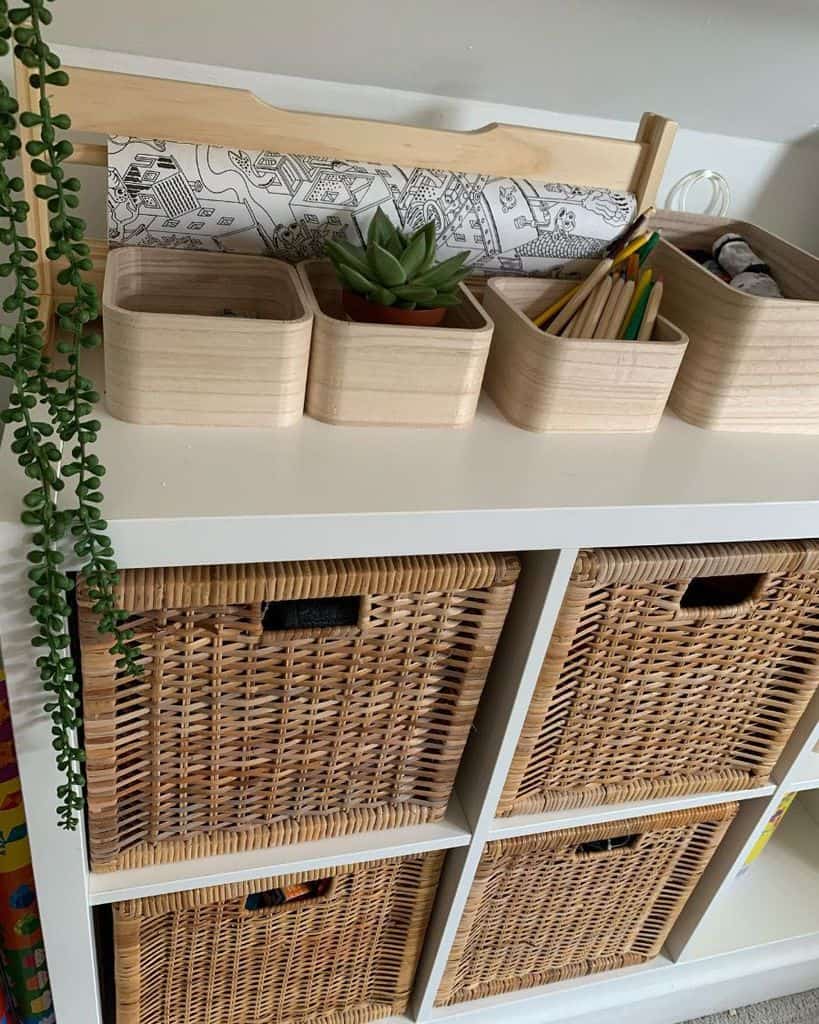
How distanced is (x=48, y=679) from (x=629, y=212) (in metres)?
0.77

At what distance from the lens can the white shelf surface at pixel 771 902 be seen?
1267 millimetres

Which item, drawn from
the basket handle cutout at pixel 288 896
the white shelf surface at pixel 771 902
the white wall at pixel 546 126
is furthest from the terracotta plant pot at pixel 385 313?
the white shelf surface at pixel 771 902

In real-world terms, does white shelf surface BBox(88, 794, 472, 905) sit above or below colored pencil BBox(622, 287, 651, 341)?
below

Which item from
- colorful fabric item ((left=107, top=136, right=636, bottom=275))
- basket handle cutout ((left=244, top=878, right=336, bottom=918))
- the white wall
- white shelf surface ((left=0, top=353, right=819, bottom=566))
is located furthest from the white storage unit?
the white wall

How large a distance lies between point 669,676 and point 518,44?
0.72 m

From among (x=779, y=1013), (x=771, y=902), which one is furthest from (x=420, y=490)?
(x=779, y=1013)

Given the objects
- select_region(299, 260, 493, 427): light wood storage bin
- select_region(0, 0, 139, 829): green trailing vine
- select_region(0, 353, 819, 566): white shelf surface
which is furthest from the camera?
select_region(299, 260, 493, 427): light wood storage bin

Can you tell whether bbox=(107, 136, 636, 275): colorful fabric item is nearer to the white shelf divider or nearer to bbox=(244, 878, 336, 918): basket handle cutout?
the white shelf divider

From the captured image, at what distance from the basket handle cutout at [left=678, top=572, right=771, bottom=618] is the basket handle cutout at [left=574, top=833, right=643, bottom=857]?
12.2 inches

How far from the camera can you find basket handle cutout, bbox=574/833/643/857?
3.46ft

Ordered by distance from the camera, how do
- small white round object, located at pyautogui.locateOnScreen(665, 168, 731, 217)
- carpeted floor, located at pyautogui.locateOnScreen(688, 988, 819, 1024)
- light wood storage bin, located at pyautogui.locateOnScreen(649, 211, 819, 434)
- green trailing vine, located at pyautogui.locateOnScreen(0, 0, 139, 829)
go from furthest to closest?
1. carpeted floor, located at pyautogui.locateOnScreen(688, 988, 819, 1024)
2. small white round object, located at pyautogui.locateOnScreen(665, 168, 731, 217)
3. light wood storage bin, located at pyautogui.locateOnScreen(649, 211, 819, 434)
4. green trailing vine, located at pyautogui.locateOnScreen(0, 0, 139, 829)

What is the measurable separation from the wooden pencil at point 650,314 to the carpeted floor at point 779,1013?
1.10m

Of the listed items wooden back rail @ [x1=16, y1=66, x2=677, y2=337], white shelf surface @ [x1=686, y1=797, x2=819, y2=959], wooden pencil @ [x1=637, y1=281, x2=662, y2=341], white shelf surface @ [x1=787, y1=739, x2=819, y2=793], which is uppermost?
wooden back rail @ [x1=16, y1=66, x2=677, y2=337]

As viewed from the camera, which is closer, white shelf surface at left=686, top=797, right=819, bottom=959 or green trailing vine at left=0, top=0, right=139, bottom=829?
green trailing vine at left=0, top=0, right=139, bottom=829
